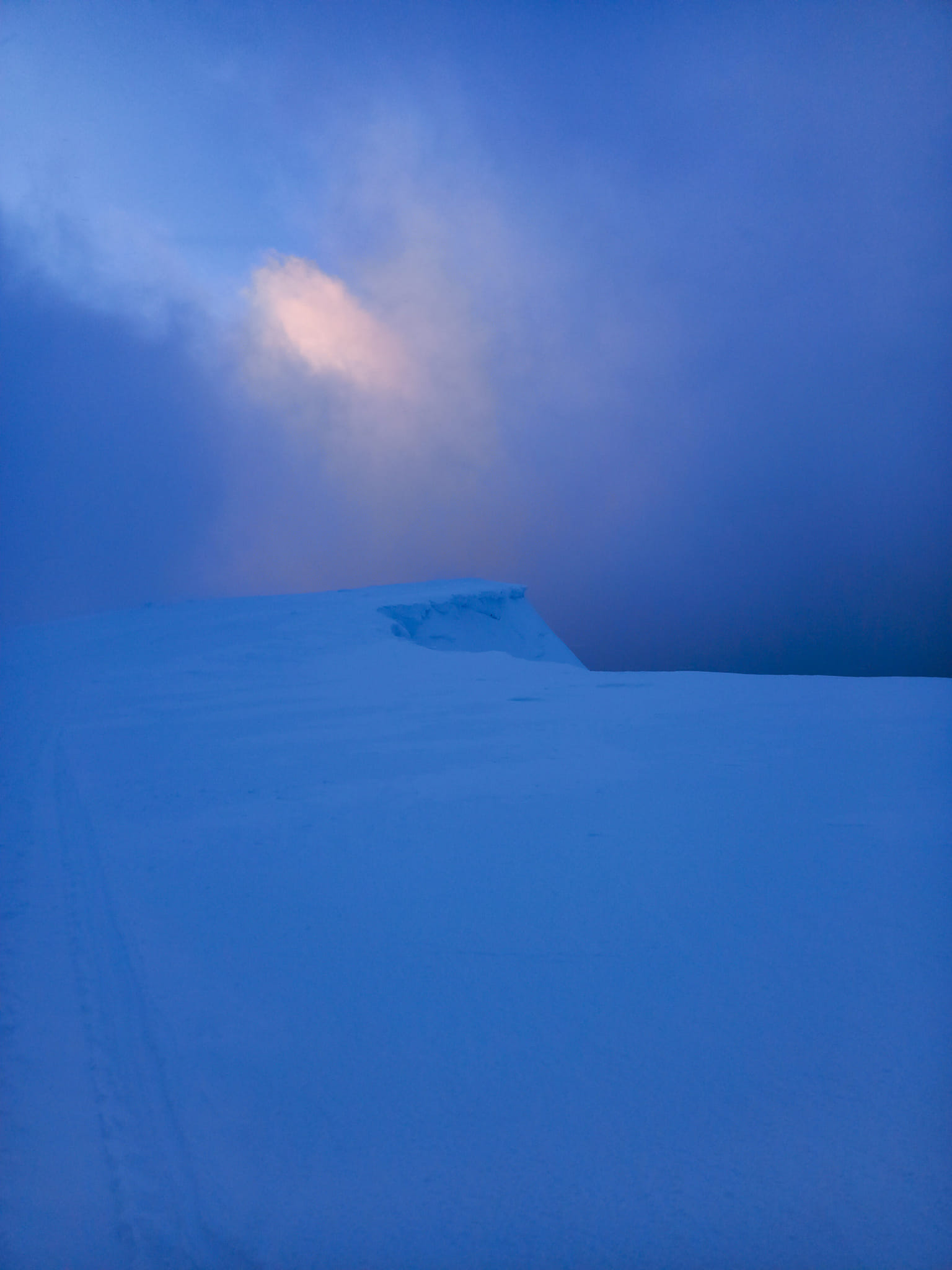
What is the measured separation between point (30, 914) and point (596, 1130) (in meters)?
1.84

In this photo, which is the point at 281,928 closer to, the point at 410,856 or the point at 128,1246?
the point at 410,856

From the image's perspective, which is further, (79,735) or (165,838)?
(79,735)

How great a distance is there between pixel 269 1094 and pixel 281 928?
1.86 feet

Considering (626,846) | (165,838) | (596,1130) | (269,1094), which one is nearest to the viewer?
(596,1130)

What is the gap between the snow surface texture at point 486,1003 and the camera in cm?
116

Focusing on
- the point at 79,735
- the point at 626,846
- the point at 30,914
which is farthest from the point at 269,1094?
the point at 79,735

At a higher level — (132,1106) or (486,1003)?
(486,1003)

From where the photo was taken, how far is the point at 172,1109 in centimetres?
137

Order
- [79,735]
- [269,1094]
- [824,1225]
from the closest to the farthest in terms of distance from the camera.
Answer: [824,1225]
[269,1094]
[79,735]

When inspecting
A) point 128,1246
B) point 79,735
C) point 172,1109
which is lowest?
point 128,1246

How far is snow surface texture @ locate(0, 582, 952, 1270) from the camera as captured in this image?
116 cm

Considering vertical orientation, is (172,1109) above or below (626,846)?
below

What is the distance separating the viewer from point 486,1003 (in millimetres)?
1601

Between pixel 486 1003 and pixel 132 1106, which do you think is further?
pixel 486 1003
